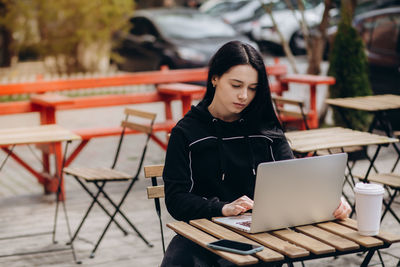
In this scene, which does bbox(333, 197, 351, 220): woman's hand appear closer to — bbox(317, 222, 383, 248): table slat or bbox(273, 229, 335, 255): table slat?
bbox(317, 222, 383, 248): table slat

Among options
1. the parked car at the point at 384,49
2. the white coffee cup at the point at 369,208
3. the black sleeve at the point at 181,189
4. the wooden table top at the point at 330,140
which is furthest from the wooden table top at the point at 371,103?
the white coffee cup at the point at 369,208

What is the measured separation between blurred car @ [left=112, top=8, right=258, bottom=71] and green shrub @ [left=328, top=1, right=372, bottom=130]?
16.0 feet

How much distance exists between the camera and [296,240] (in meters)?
3.05

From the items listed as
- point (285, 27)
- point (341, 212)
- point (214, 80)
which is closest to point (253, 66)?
point (214, 80)

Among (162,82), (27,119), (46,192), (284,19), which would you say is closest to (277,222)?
(46,192)

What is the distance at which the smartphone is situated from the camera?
9.44 ft

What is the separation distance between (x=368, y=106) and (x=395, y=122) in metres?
3.84

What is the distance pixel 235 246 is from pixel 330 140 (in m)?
2.98

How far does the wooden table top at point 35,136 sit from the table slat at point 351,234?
3.01 metres

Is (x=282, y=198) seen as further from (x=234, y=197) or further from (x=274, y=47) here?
(x=274, y=47)

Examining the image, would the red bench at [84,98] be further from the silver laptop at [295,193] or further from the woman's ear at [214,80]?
the silver laptop at [295,193]

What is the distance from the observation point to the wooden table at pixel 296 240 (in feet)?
9.47

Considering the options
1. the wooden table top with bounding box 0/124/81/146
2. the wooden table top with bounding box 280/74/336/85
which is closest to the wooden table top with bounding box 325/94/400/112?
the wooden table top with bounding box 280/74/336/85

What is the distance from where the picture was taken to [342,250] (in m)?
2.98
